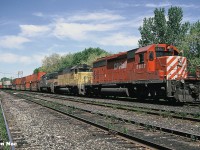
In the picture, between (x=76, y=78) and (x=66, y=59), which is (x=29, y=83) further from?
(x=66, y=59)

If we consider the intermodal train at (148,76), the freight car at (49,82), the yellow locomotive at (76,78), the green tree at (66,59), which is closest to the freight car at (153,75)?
the intermodal train at (148,76)

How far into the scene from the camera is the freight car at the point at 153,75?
16641 mm

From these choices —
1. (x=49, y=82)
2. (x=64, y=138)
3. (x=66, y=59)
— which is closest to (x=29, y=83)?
(x=49, y=82)

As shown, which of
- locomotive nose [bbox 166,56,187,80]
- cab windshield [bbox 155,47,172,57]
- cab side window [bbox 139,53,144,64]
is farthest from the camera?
cab side window [bbox 139,53,144,64]

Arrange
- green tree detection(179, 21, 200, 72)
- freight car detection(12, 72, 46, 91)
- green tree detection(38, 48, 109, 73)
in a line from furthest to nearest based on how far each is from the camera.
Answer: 1. green tree detection(38, 48, 109, 73)
2. green tree detection(179, 21, 200, 72)
3. freight car detection(12, 72, 46, 91)

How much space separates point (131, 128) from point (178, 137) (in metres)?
2.07

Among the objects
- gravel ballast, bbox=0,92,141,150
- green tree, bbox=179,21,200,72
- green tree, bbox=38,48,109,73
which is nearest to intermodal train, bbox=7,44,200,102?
gravel ballast, bbox=0,92,141,150

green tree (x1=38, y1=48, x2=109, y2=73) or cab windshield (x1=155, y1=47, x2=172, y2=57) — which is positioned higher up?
green tree (x1=38, y1=48, x2=109, y2=73)

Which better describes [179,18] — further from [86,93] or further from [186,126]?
[186,126]

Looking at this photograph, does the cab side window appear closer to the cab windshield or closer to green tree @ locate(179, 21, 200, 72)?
the cab windshield

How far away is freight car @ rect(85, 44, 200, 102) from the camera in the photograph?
54.6 feet

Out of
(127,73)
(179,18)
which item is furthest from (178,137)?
(179,18)

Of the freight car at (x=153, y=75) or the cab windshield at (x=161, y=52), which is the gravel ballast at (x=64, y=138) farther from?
the cab windshield at (x=161, y=52)

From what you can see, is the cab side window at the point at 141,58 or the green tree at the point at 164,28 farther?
the green tree at the point at 164,28
